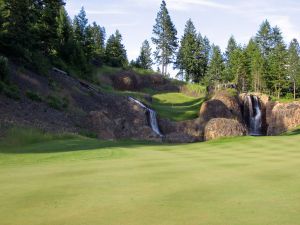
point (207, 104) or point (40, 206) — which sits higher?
point (207, 104)

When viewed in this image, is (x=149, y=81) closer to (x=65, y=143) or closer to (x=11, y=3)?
(x=11, y=3)

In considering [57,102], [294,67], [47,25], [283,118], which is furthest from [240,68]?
[57,102]

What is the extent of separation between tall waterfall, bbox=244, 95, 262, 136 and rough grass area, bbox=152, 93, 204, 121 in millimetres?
7297

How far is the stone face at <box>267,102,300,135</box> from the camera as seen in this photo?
196 ft

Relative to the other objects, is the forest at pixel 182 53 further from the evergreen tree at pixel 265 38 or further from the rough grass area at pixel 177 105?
the rough grass area at pixel 177 105

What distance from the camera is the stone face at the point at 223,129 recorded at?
38281mm

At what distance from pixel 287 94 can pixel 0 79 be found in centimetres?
7588

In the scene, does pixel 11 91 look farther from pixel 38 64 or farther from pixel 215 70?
pixel 215 70

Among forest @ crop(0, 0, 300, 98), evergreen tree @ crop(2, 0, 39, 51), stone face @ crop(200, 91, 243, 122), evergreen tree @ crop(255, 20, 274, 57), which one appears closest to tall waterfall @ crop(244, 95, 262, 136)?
stone face @ crop(200, 91, 243, 122)

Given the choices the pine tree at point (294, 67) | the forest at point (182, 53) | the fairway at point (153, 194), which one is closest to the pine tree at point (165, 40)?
the forest at point (182, 53)

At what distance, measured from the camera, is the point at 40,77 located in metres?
42.3

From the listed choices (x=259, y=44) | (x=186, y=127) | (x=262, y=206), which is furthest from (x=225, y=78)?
(x=262, y=206)

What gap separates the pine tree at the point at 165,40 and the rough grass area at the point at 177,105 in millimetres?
30733

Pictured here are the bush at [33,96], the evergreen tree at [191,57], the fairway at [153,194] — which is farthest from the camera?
the evergreen tree at [191,57]
